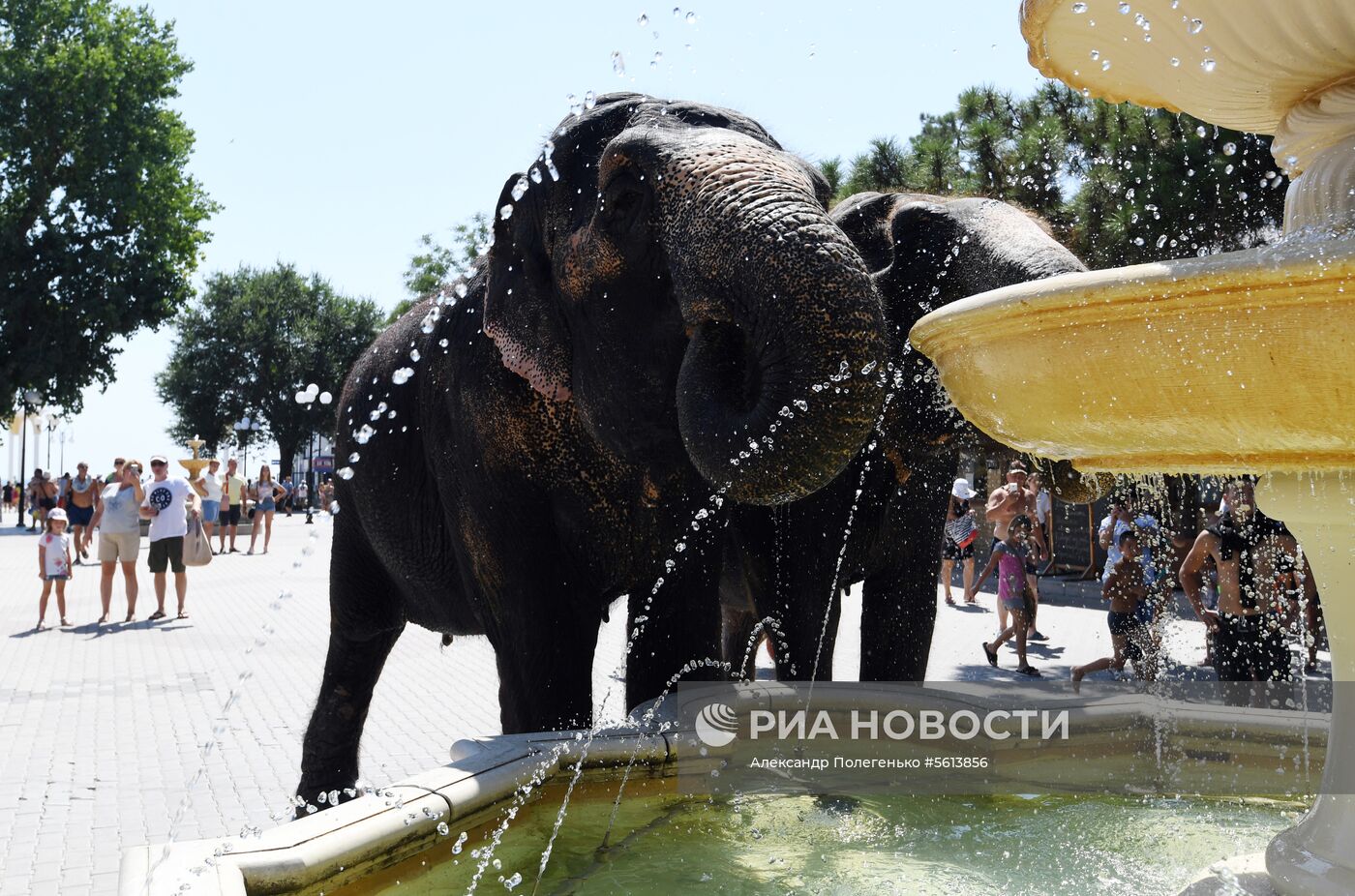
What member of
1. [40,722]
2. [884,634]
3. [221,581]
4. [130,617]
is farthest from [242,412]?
[884,634]

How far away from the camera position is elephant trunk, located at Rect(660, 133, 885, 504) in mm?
2748

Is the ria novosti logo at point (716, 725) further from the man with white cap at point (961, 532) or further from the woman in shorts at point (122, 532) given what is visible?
the woman in shorts at point (122, 532)

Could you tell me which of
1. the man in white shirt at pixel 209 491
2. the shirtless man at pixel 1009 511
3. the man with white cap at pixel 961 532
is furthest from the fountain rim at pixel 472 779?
the man in white shirt at pixel 209 491

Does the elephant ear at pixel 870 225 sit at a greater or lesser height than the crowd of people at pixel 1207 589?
greater

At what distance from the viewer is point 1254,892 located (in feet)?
7.56

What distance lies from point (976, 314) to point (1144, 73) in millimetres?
1103

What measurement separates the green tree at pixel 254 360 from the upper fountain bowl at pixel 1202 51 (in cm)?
5687

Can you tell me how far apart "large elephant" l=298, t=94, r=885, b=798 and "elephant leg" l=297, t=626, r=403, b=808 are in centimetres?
64

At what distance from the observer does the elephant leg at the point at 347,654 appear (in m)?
5.32

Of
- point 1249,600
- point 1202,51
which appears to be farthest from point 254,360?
point 1202,51

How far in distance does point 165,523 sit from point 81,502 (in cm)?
884

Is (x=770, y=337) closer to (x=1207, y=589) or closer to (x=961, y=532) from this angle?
(x=1207, y=589)

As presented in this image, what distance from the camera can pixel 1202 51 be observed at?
252 cm

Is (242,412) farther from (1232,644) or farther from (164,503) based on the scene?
(1232,644)
